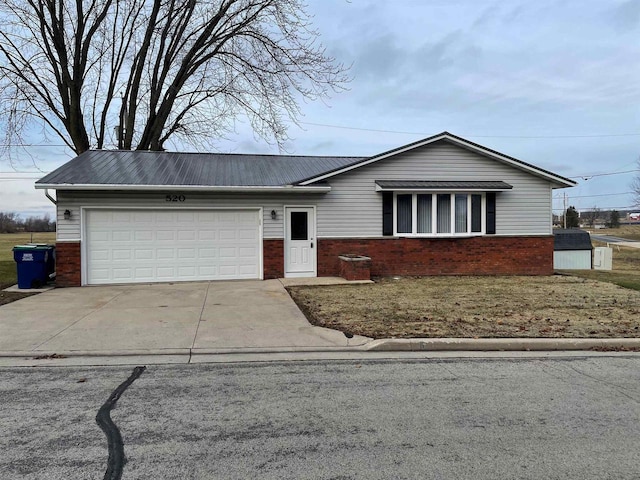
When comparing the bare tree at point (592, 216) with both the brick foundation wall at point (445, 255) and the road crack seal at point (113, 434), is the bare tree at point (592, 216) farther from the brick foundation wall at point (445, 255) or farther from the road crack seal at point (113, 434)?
the road crack seal at point (113, 434)

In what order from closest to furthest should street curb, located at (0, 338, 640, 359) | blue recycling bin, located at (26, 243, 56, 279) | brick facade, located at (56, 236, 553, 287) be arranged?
1. street curb, located at (0, 338, 640, 359)
2. blue recycling bin, located at (26, 243, 56, 279)
3. brick facade, located at (56, 236, 553, 287)

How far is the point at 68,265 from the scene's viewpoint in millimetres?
12711

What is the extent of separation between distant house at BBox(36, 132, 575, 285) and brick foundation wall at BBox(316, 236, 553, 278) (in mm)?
34

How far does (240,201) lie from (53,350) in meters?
8.08

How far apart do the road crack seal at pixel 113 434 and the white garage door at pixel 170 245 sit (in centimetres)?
861

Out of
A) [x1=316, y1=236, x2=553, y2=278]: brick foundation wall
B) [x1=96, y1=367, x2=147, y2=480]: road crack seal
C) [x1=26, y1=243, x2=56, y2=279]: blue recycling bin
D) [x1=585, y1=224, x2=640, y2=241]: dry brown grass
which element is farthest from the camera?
[x1=585, y1=224, x2=640, y2=241]: dry brown grass

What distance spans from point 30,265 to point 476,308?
11310 mm

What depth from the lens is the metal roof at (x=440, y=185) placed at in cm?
1423

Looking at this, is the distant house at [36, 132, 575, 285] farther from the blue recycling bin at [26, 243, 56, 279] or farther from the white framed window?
the blue recycling bin at [26, 243, 56, 279]

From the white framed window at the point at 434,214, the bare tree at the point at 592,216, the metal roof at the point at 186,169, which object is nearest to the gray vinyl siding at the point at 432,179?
the white framed window at the point at 434,214

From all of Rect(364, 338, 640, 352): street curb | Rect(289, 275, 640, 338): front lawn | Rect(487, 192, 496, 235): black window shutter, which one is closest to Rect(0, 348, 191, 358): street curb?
Rect(289, 275, 640, 338): front lawn

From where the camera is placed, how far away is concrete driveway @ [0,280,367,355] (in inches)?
261

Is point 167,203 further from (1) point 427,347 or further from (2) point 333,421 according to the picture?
(2) point 333,421

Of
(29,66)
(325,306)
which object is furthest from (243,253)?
(29,66)
